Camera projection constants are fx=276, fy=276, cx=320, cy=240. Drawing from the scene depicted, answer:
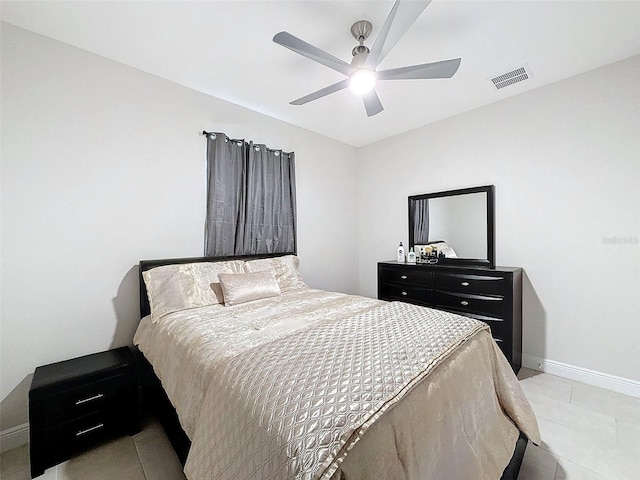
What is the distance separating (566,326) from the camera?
257 centimetres

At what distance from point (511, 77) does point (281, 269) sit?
9.17 feet

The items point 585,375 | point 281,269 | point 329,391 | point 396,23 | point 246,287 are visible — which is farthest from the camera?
point 281,269

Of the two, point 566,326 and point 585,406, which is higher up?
point 566,326

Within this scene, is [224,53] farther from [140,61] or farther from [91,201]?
[91,201]

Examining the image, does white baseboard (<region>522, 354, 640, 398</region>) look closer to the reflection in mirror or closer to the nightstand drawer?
the reflection in mirror

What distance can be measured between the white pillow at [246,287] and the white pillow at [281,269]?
0.19 m

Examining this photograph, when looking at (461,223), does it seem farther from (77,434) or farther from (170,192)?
(77,434)

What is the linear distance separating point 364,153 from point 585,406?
12.0ft

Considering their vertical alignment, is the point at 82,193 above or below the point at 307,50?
below

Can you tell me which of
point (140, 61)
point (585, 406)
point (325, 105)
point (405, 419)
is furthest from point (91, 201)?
point (585, 406)

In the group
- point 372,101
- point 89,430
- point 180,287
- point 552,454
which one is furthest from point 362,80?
point 89,430

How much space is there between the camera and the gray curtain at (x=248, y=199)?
2738 millimetres

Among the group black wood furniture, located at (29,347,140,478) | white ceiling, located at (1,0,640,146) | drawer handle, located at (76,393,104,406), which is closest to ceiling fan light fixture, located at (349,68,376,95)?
white ceiling, located at (1,0,640,146)

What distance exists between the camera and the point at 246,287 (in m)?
2.34
